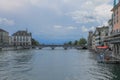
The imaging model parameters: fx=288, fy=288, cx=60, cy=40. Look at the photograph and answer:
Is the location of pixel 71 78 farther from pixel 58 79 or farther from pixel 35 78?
pixel 35 78

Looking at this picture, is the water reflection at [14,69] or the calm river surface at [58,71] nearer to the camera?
the water reflection at [14,69]

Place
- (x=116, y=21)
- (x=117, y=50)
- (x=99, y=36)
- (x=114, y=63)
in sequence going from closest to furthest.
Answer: (x=114, y=63) < (x=117, y=50) < (x=116, y=21) < (x=99, y=36)

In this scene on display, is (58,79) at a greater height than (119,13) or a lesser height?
lesser

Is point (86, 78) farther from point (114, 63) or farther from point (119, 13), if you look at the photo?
point (119, 13)

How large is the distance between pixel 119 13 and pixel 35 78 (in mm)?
43747

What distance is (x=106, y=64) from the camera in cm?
6097

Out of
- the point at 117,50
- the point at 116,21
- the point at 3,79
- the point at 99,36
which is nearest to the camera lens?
the point at 3,79

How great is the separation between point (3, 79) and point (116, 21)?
167 feet

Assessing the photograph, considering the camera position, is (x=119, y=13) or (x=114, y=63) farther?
(x=119, y=13)

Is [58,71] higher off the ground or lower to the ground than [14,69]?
lower

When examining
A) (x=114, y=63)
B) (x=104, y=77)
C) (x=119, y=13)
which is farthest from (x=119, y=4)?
(x=104, y=77)

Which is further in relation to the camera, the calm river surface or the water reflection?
the calm river surface

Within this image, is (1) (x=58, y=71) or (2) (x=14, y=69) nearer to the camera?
(1) (x=58, y=71)

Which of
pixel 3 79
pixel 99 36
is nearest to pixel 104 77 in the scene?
pixel 3 79
